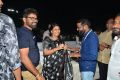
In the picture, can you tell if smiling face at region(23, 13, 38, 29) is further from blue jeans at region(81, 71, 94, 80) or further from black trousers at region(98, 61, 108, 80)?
black trousers at region(98, 61, 108, 80)

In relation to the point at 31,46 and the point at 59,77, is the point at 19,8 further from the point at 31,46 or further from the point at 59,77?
the point at 31,46

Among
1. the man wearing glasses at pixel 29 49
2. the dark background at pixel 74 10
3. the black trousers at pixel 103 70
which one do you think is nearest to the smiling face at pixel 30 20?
the man wearing glasses at pixel 29 49

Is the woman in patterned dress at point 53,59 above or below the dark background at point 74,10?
below

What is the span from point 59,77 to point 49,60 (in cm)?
37

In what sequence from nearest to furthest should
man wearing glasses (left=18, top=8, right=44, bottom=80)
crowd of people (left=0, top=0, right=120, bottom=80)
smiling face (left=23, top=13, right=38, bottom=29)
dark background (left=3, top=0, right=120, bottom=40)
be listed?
crowd of people (left=0, top=0, right=120, bottom=80), man wearing glasses (left=18, top=8, right=44, bottom=80), smiling face (left=23, top=13, right=38, bottom=29), dark background (left=3, top=0, right=120, bottom=40)

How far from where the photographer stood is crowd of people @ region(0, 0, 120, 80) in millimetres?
3518

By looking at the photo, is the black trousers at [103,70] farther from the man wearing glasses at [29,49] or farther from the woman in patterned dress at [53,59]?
the man wearing glasses at [29,49]

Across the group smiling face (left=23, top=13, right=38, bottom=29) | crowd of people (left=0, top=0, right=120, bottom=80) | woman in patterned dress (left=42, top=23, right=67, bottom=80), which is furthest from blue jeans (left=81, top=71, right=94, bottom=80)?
smiling face (left=23, top=13, right=38, bottom=29)

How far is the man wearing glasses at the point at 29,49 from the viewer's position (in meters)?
4.74

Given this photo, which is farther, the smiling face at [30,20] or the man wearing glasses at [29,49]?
the smiling face at [30,20]

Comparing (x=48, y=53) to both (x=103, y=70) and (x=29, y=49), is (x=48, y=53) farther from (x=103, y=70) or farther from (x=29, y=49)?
(x=103, y=70)

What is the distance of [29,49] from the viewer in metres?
5.02

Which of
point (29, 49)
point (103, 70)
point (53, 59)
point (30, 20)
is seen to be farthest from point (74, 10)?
point (29, 49)

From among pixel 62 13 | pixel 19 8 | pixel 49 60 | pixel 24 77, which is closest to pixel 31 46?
pixel 24 77
